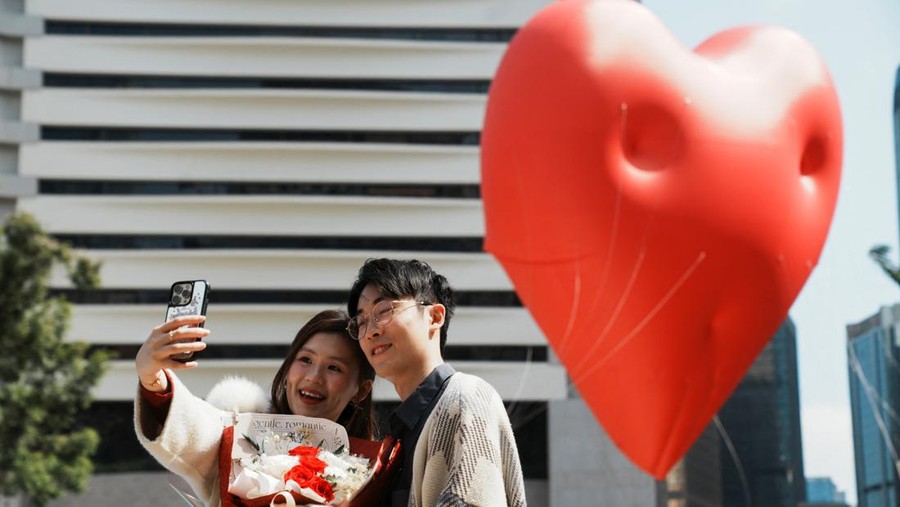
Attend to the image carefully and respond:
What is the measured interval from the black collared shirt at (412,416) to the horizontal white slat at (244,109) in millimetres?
31331

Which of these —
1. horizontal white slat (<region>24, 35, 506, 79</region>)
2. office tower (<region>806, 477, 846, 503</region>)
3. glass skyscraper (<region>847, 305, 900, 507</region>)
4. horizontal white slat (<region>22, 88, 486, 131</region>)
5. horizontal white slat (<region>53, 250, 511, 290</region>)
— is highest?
horizontal white slat (<region>24, 35, 506, 79</region>)

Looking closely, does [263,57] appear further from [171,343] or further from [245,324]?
[171,343]

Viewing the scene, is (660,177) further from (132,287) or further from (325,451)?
(132,287)

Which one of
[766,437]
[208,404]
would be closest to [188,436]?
[208,404]

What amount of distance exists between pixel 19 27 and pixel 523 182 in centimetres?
2986

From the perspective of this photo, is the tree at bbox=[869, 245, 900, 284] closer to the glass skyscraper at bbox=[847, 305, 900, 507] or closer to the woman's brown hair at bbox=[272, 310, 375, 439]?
the glass skyscraper at bbox=[847, 305, 900, 507]

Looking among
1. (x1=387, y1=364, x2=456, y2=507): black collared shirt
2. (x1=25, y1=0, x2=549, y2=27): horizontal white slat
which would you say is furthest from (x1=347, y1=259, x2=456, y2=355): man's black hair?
(x1=25, y1=0, x2=549, y2=27): horizontal white slat

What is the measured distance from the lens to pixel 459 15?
3412 centimetres

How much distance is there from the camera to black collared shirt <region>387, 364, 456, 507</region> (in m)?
2.31

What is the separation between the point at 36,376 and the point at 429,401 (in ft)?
72.8

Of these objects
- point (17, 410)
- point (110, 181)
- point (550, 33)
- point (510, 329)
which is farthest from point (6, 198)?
point (550, 33)

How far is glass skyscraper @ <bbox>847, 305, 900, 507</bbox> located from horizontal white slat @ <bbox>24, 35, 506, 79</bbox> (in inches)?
808

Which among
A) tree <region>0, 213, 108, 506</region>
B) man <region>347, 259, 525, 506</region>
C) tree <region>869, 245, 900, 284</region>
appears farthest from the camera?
tree <region>0, 213, 108, 506</region>

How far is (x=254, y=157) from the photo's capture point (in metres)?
33.4
